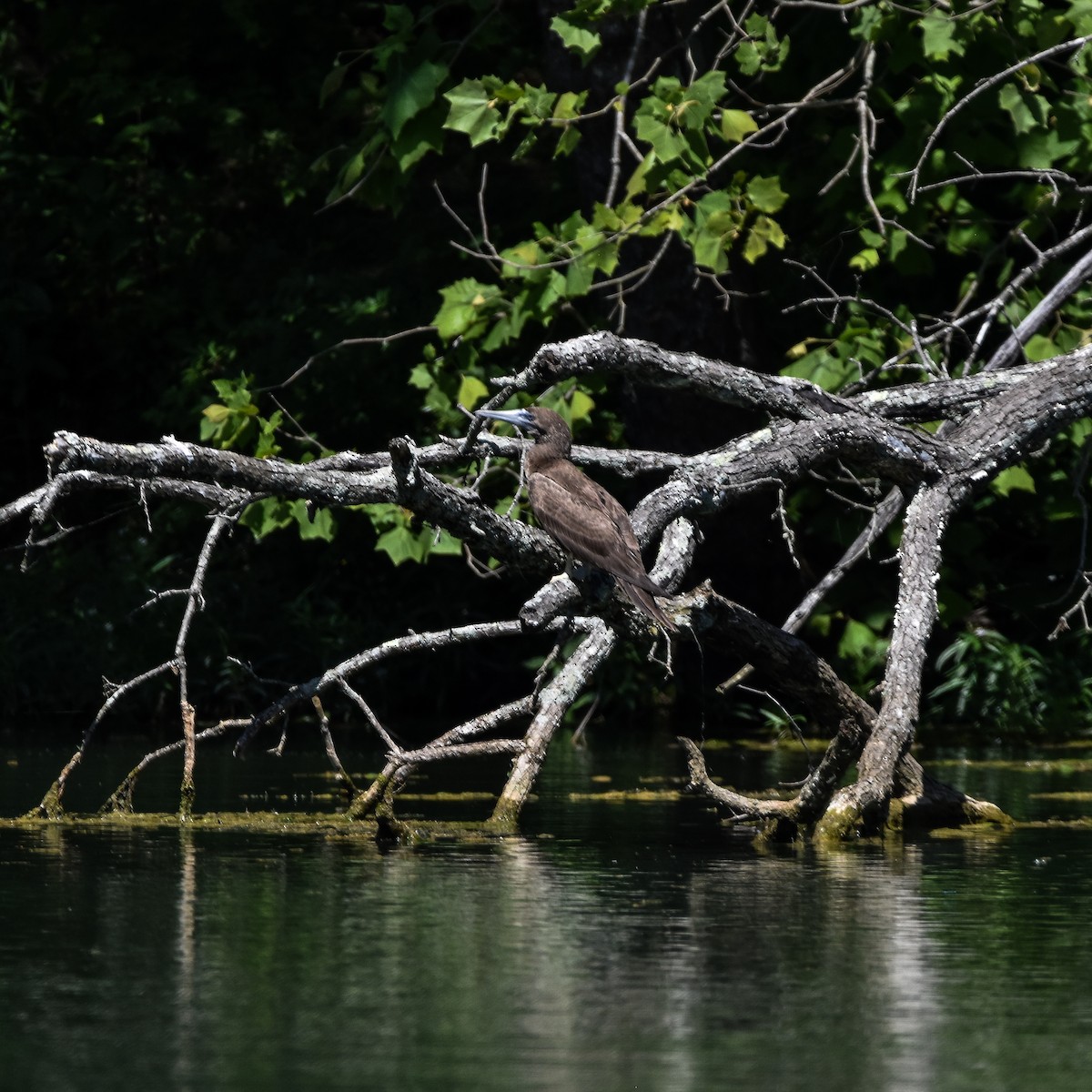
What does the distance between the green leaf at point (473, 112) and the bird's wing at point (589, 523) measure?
2.70 metres

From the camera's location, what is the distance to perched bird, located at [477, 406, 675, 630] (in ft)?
23.0

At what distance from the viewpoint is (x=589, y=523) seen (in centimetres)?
715

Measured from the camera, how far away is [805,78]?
1160 cm

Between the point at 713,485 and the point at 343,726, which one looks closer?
the point at 713,485

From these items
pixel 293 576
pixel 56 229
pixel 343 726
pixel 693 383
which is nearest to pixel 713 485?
pixel 693 383

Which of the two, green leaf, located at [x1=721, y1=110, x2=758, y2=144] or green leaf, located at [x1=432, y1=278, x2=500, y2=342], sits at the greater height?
green leaf, located at [x1=721, y1=110, x2=758, y2=144]

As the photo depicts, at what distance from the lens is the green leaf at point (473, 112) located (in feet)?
32.8

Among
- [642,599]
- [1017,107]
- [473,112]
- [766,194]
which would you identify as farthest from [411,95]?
[642,599]

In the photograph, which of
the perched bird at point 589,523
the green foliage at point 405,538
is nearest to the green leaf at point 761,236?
the green foliage at point 405,538

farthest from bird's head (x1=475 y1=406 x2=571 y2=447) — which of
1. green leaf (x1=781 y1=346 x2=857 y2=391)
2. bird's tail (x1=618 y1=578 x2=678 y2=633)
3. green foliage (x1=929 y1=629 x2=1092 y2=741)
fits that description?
green foliage (x1=929 y1=629 x2=1092 y2=741)

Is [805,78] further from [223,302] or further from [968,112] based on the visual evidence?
[223,302]

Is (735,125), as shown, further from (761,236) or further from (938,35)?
(938,35)

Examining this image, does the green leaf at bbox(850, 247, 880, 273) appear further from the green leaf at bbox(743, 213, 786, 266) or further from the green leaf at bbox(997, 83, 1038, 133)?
the green leaf at bbox(997, 83, 1038, 133)

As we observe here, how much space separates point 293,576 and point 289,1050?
34.7 feet
